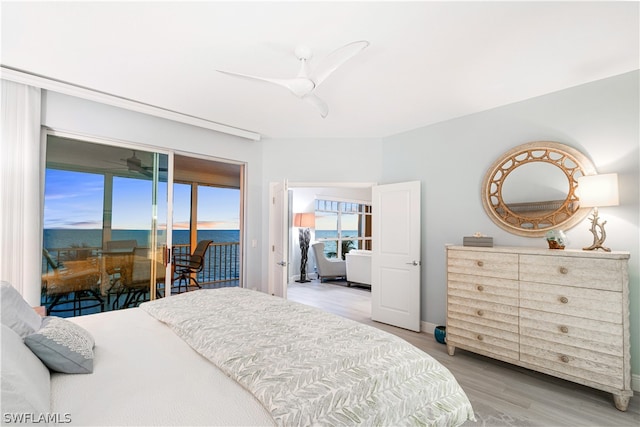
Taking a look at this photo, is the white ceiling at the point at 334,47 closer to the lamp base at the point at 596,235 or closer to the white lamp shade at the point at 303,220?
the lamp base at the point at 596,235

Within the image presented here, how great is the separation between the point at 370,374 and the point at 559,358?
2117 mm

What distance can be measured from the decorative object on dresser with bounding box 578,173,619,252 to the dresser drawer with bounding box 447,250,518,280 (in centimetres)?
57

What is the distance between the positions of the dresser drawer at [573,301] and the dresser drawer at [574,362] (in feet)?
0.89

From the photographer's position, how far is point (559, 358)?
2514mm

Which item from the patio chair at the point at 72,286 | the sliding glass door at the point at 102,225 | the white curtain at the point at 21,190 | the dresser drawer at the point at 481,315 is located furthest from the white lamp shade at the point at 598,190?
the white curtain at the point at 21,190

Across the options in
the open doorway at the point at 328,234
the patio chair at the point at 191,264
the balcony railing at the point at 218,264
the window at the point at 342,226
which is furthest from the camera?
the window at the point at 342,226

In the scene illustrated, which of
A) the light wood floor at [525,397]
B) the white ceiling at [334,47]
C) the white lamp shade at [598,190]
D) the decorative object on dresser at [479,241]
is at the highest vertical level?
the white ceiling at [334,47]

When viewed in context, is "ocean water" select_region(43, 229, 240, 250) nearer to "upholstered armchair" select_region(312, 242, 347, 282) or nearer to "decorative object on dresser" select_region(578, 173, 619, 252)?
"upholstered armchair" select_region(312, 242, 347, 282)

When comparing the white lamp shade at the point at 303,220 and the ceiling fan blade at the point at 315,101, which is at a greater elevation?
the ceiling fan blade at the point at 315,101

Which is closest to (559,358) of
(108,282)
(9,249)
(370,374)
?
(370,374)

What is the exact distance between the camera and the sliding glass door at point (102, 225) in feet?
10.2

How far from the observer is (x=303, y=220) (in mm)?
7555

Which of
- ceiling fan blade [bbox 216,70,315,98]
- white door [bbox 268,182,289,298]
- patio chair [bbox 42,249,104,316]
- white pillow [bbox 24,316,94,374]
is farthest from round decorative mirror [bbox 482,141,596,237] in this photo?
patio chair [bbox 42,249,104,316]

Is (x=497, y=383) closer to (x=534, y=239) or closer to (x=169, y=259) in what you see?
(x=534, y=239)
